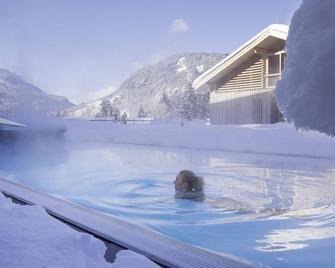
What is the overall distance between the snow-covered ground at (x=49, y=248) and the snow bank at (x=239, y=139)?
785 centimetres

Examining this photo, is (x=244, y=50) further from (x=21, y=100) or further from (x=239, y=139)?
(x=21, y=100)

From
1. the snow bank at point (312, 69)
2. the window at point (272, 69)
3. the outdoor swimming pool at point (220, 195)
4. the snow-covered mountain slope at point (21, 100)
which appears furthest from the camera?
the snow-covered mountain slope at point (21, 100)

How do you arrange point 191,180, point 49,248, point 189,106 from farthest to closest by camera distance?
point 189,106 → point 191,180 → point 49,248

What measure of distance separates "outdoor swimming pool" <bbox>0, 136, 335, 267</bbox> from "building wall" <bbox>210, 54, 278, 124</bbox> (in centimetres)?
607

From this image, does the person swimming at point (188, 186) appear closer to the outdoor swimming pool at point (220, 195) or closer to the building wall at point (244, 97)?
the outdoor swimming pool at point (220, 195)

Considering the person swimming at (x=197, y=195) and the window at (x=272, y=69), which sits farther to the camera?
the window at (x=272, y=69)

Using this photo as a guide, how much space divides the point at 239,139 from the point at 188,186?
21.3 feet

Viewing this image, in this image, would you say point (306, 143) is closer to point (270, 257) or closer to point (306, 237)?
point (306, 237)

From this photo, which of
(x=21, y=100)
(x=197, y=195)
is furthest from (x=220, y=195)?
(x=21, y=100)

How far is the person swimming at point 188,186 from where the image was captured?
5.70 metres

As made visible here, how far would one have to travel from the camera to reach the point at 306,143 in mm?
10008

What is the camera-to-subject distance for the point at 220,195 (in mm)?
6297

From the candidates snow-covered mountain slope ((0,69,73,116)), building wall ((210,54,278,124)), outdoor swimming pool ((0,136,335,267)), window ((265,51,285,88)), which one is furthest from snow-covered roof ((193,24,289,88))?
snow-covered mountain slope ((0,69,73,116))

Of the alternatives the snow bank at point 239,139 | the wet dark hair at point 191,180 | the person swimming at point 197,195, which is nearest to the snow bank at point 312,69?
the person swimming at point 197,195
